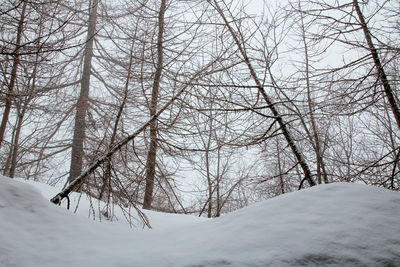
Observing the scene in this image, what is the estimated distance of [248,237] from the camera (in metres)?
1.25

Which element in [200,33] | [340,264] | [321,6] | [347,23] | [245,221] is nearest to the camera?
[340,264]

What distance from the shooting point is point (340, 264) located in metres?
1.00

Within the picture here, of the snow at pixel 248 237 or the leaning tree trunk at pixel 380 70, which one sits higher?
the leaning tree trunk at pixel 380 70

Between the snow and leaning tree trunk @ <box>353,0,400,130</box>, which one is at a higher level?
leaning tree trunk @ <box>353,0,400,130</box>

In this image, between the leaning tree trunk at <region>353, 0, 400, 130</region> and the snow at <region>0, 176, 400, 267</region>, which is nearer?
the snow at <region>0, 176, 400, 267</region>

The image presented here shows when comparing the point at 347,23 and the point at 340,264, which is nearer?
the point at 340,264

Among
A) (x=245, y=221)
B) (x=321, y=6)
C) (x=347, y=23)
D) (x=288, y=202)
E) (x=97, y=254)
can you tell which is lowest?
(x=97, y=254)

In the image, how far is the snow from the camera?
1.06 metres

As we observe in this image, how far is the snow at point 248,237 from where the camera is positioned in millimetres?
1064

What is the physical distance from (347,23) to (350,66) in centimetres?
56

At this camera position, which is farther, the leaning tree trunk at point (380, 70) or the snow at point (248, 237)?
the leaning tree trunk at point (380, 70)

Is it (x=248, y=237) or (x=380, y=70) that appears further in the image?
→ (x=380, y=70)

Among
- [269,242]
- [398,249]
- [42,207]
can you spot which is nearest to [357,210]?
[398,249]

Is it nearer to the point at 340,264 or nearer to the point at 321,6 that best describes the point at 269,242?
the point at 340,264
